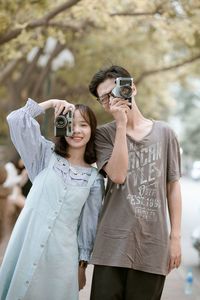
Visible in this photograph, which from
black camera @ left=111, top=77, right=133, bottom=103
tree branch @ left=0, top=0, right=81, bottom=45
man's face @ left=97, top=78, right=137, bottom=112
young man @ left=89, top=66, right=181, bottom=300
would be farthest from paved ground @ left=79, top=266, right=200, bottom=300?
tree branch @ left=0, top=0, right=81, bottom=45

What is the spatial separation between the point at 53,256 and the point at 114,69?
115 centimetres

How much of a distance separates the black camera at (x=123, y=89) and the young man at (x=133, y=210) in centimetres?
3

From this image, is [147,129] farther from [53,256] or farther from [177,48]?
[177,48]

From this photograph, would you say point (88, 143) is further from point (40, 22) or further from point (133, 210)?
point (40, 22)

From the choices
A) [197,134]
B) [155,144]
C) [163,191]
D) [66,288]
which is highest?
[197,134]

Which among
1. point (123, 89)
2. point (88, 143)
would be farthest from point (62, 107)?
point (123, 89)

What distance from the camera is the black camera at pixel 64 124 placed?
11.3 feet

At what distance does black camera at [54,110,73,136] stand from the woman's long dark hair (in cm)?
8

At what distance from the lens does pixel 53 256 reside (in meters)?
3.36

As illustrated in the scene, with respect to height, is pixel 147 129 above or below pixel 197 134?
below

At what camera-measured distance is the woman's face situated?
3.45 m

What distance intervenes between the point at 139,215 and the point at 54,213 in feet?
1.65

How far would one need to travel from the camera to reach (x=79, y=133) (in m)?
3.45

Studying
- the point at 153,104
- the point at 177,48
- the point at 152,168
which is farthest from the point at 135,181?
the point at 153,104
